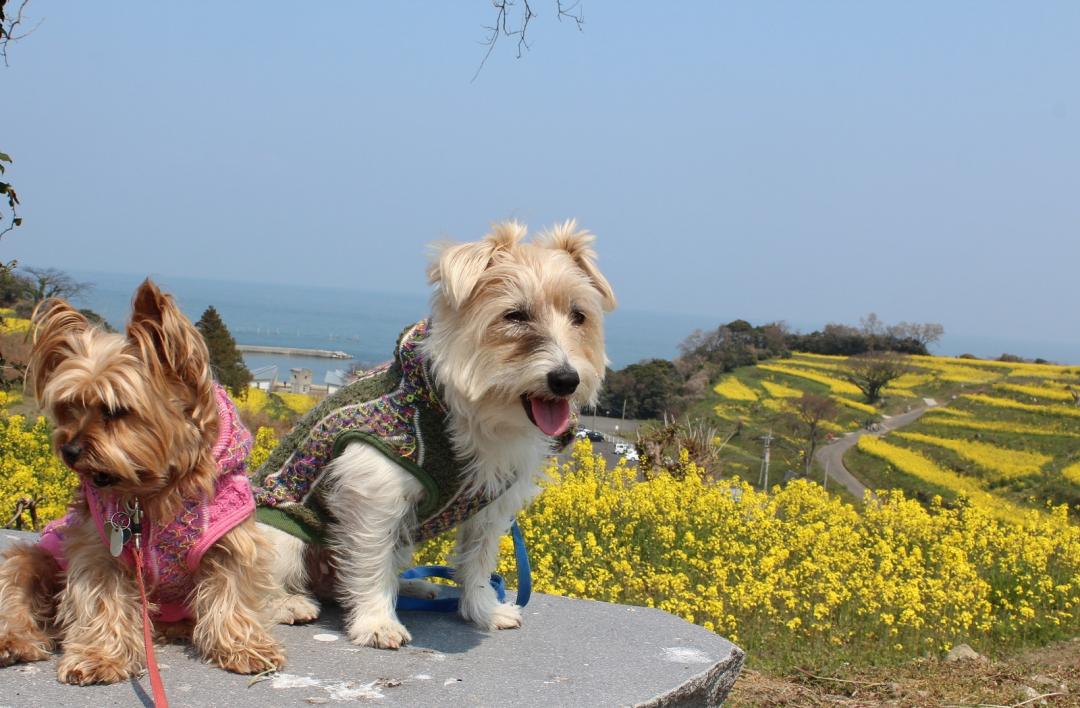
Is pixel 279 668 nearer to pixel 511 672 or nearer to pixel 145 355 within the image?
pixel 511 672

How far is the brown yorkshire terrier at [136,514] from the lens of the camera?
2.77 m

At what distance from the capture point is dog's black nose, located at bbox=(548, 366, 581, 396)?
127 inches

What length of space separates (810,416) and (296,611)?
45568mm

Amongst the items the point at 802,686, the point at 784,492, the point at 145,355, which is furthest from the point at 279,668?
the point at 784,492

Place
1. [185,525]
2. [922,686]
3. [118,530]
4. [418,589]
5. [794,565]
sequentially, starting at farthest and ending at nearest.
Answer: [794,565]
[922,686]
[418,589]
[185,525]
[118,530]

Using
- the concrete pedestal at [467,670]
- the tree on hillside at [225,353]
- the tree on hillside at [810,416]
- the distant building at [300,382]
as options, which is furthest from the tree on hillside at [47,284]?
the tree on hillside at [810,416]

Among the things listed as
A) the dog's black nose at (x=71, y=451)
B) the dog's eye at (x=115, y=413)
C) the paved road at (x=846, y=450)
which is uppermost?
the dog's eye at (x=115, y=413)

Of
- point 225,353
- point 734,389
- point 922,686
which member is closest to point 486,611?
point 922,686

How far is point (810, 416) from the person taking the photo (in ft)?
154

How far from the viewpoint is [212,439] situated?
3.08 m

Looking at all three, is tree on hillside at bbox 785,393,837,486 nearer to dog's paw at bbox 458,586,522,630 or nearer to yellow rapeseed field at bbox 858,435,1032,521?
yellow rapeseed field at bbox 858,435,1032,521

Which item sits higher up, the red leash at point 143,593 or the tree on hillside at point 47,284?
the tree on hillside at point 47,284

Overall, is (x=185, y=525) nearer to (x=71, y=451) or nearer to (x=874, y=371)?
(x=71, y=451)

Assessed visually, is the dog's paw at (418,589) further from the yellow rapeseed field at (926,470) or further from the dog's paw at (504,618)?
the yellow rapeseed field at (926,470)
